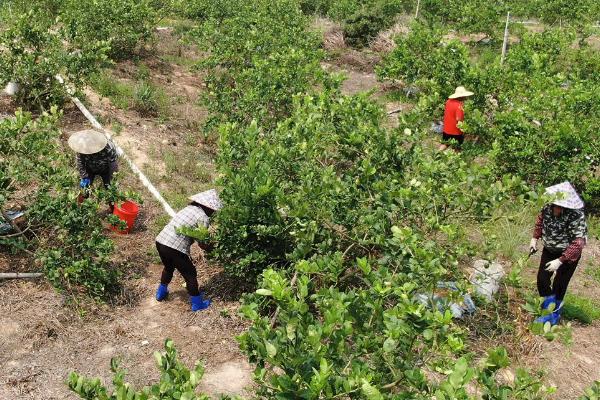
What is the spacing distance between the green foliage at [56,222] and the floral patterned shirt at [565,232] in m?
4.05

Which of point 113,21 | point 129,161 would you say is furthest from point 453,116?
point 113,21

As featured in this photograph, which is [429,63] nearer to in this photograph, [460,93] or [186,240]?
[460,93]

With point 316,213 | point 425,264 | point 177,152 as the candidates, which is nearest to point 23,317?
point 316,213

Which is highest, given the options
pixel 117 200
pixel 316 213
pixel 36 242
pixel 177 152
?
pixel 316 213

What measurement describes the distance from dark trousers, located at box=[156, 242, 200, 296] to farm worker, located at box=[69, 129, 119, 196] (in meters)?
1.49

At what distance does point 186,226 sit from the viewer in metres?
5.21

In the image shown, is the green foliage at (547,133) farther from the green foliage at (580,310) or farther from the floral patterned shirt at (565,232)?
the green foliage at (580,310)

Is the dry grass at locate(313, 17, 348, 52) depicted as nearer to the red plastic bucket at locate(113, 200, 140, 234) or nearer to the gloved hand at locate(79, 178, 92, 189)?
the red plastic bucket at locate(113, 200, 140, 234)

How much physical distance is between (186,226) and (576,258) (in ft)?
11.5

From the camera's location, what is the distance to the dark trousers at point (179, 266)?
5.33m

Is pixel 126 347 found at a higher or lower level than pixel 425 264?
lower

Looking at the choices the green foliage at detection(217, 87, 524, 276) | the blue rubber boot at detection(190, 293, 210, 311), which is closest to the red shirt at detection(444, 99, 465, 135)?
the green foliage at detection(217, 87, 524, 276)

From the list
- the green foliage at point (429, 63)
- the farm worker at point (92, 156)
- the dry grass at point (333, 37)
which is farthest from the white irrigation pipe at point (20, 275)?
the dry grass at point (333, 37)

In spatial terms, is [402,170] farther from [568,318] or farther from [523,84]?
[523,84]
